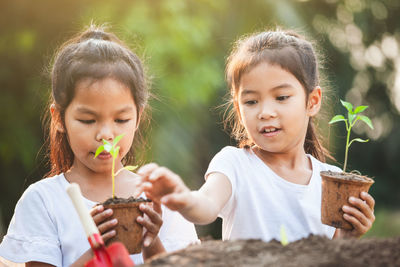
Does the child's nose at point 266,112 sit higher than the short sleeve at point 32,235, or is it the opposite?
the child's nose at point 266,112

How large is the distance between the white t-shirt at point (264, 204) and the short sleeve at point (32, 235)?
95 cm

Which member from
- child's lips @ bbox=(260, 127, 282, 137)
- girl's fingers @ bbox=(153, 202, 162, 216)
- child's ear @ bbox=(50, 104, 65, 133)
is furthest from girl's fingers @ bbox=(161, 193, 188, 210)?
child's ear @ bbox=(50, 104, 65, 133)

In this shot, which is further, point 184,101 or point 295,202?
point 184,101

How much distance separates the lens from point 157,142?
8078mm

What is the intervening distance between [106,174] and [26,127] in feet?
16.4

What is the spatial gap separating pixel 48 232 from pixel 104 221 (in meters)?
0.66

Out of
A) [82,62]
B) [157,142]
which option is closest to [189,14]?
[157,142]

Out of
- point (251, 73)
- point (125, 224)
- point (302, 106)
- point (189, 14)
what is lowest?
point (125, 224)

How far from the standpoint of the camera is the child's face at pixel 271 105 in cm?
269

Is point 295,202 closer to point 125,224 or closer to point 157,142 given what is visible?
point 125,224

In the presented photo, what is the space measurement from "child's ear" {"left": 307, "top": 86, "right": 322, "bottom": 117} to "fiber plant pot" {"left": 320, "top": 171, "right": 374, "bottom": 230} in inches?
23.8

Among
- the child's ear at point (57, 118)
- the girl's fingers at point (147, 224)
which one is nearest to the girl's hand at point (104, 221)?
the girl's fingers at point (147, 224)

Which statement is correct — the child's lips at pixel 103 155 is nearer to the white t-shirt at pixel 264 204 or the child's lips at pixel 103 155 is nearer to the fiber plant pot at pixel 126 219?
the fiber plant pot at pixel 126 219

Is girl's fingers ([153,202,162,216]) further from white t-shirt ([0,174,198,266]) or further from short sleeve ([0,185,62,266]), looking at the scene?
short sleeve ([0,185,62,266])
